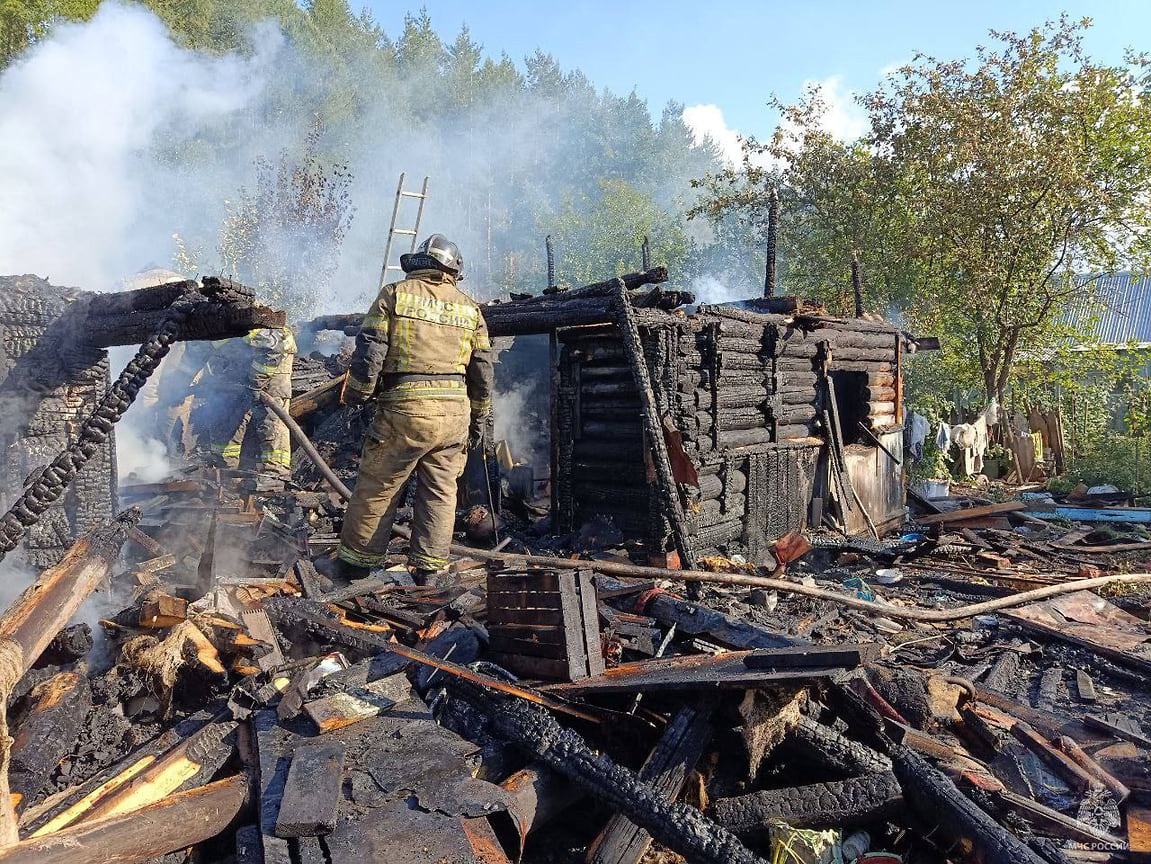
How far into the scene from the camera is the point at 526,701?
146 inches

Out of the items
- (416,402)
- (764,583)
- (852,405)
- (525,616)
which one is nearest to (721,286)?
(852,405)

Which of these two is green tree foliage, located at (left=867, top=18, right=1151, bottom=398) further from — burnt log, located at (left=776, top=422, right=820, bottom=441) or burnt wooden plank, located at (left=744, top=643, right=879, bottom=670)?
burnt wooden plank, located at (left=744, top=643, right=879, bottom=670)

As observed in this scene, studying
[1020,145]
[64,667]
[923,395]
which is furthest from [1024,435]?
[64,667]

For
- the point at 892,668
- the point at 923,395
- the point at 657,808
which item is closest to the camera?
the point at 657,808

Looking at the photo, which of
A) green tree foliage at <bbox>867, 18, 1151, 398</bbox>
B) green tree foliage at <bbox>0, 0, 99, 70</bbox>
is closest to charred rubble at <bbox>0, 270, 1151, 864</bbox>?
green tree foliage at <bbox>867, 18, 1151, 398</bbox>

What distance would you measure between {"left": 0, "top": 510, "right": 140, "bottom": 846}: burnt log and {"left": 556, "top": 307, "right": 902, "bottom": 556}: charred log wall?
5509 millimetres

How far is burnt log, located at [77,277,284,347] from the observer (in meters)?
4.26

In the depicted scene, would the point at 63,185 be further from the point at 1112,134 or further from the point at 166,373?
the point at 1112,134

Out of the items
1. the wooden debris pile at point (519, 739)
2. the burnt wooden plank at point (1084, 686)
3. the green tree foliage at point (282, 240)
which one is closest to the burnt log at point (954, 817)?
the wooden debris pile at point (519, 739)

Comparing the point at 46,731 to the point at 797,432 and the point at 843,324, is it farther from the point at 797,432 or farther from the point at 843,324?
the point at 843,324

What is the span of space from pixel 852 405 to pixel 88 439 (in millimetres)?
11064

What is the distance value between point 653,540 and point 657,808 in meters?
5.06

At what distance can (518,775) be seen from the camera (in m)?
3.36

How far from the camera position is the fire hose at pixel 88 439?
13.2 feet
